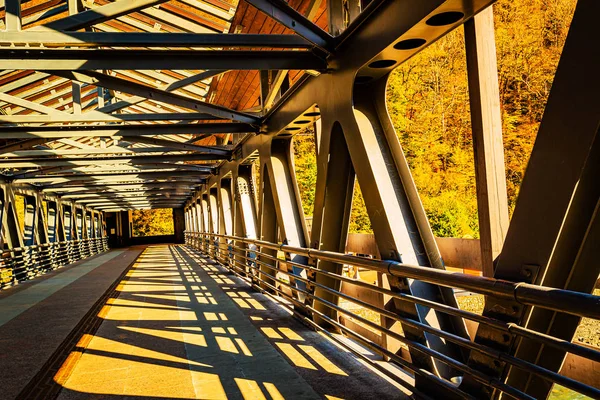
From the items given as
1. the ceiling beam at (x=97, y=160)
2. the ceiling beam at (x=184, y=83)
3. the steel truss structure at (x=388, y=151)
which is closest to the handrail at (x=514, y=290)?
the steel truss structure at (x=388, y=151)

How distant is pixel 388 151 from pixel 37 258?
14.1 metres

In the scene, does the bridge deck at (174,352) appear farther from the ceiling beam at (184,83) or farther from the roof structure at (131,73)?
the ceiling beam at (184,83)

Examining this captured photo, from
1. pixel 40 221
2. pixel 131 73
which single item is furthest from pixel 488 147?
pixel 40 221

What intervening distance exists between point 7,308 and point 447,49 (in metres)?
14.1

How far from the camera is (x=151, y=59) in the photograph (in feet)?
16.2

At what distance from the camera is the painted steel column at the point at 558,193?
2.08 metres

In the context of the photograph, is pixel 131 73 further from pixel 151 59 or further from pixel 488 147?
pixel 488 147

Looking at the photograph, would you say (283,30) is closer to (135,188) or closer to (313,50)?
(313,50)

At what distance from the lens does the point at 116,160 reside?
12.9 meters

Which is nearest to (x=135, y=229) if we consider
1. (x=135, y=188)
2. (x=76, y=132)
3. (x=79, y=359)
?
(x=135, y=188)

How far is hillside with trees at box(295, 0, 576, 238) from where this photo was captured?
484 inches

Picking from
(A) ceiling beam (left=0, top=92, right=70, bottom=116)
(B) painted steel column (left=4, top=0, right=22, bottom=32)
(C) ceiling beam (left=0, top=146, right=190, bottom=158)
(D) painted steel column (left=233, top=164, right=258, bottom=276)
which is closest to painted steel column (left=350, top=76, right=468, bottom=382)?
(B) painted steel column (left=4, top=0, right=22, bottom=32)

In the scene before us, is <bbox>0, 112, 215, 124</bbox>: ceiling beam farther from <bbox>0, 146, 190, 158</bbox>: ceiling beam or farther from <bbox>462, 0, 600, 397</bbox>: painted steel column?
<bbox>462, 0, 600, 397</bbox>: painted steel column

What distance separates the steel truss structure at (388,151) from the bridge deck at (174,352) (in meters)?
0.35
